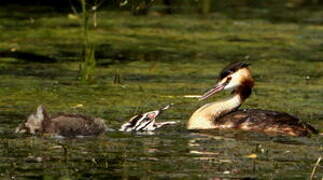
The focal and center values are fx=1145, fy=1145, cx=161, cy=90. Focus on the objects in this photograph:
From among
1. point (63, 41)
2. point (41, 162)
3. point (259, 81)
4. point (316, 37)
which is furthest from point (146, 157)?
point (316, 37)

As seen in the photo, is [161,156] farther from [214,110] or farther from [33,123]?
[214,110]

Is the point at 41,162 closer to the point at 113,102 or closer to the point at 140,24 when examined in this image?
the point at 113,102

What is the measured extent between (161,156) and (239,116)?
2133 mm

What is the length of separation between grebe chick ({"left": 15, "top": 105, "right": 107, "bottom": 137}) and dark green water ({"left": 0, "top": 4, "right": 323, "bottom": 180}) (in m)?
0.11

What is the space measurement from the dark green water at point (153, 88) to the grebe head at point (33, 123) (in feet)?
0.31

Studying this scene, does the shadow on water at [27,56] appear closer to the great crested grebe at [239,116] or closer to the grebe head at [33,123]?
the great crested grebe at [239,116]

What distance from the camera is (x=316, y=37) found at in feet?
58.0

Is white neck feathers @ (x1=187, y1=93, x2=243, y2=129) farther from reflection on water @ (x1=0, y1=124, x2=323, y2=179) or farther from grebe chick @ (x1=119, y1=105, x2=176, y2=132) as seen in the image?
grebe chick @ (x1=119, y1=105, x2=176, y2=132)

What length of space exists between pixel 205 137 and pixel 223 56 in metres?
5.12

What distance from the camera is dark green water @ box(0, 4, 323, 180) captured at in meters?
8.94

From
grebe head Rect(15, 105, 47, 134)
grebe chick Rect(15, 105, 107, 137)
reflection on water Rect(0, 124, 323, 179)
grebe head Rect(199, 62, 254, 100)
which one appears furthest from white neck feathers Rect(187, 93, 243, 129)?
grebe head Rect(15, 105, 47, 134)

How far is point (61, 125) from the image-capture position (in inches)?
405

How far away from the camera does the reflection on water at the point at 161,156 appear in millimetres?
8562

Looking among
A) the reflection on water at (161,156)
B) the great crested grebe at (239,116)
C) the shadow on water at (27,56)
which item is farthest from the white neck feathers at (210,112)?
the shadow on water at (27,56)
